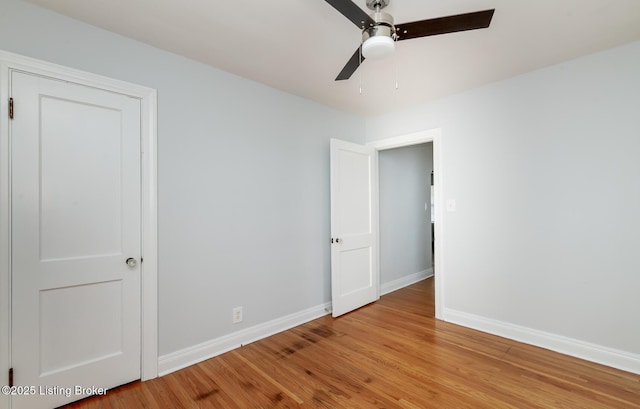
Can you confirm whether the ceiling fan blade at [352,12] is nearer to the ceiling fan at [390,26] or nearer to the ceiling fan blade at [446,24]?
the ceiling fan at [390,26]

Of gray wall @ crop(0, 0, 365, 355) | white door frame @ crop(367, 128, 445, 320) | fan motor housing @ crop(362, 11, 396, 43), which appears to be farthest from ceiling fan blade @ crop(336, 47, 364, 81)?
white door frame @ crop(367, 128, 445, 320)

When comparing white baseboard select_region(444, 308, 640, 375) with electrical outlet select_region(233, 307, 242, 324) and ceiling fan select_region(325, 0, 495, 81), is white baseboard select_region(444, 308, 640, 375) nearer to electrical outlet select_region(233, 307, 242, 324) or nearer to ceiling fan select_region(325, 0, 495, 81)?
electrical outlet select_region(233, 307, 242, 324)

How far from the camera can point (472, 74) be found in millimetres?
2607

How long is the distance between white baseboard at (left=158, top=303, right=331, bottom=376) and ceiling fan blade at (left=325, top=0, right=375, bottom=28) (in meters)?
2.63

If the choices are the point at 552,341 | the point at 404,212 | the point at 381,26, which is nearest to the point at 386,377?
the point at 552,341

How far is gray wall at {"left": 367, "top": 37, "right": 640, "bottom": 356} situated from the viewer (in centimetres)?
218

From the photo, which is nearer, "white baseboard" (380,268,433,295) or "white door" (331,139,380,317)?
"white door" (331,139,380,317)

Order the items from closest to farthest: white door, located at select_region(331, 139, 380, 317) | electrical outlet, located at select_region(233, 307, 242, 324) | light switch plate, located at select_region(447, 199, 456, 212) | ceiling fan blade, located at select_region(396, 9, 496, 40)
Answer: ceiling fan blade, located at select_region(396, 9, 496, 40)
electrical outlet, located at select_region(233, 307, 242, 324)
light switch plate, located at select_region(447, 199, 456, 212)
white door, located at select_region(331, 139, 380, 317)

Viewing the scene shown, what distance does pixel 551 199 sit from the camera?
249 cm

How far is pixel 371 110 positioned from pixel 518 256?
92.4 inches

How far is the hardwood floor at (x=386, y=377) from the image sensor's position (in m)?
1.82

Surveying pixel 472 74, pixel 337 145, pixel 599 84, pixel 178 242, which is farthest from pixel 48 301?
pixel 599 84

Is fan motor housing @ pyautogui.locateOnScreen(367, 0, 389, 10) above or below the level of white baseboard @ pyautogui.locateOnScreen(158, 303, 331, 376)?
above

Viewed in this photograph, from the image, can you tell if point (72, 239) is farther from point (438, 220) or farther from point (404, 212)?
point (404, 212)
